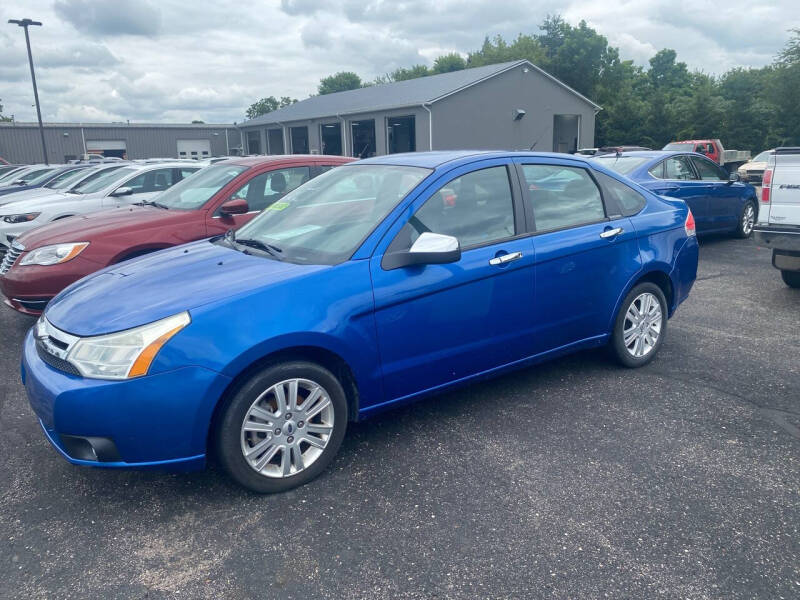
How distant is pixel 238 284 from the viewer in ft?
10.4

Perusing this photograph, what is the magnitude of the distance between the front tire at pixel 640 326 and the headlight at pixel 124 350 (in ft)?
10.4

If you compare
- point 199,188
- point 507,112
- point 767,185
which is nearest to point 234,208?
point 199,188

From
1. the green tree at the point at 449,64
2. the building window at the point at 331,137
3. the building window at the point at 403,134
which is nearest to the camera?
the building window at the point at 403,134

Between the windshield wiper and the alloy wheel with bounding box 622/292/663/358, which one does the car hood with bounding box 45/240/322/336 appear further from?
the alloy wheel with bounding box 622/292/663/358

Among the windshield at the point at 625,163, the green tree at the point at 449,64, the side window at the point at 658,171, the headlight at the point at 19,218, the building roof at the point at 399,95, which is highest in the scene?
the green tree at the point at 449,64

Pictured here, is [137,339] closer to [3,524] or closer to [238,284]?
[238,284]

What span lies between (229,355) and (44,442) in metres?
1.79

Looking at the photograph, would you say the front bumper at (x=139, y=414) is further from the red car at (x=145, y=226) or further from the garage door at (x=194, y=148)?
the garage door at (x=194, y=148)

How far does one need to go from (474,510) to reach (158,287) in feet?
6.35

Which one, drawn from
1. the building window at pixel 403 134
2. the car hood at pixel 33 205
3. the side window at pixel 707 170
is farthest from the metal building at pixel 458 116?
the car hood at pixel 33 205

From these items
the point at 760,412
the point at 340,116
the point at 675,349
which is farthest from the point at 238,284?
the point at 340,116

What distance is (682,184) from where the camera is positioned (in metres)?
9.23

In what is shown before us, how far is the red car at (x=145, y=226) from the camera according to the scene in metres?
5.57

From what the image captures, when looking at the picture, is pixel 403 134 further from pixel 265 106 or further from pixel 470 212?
pixel 265 106
